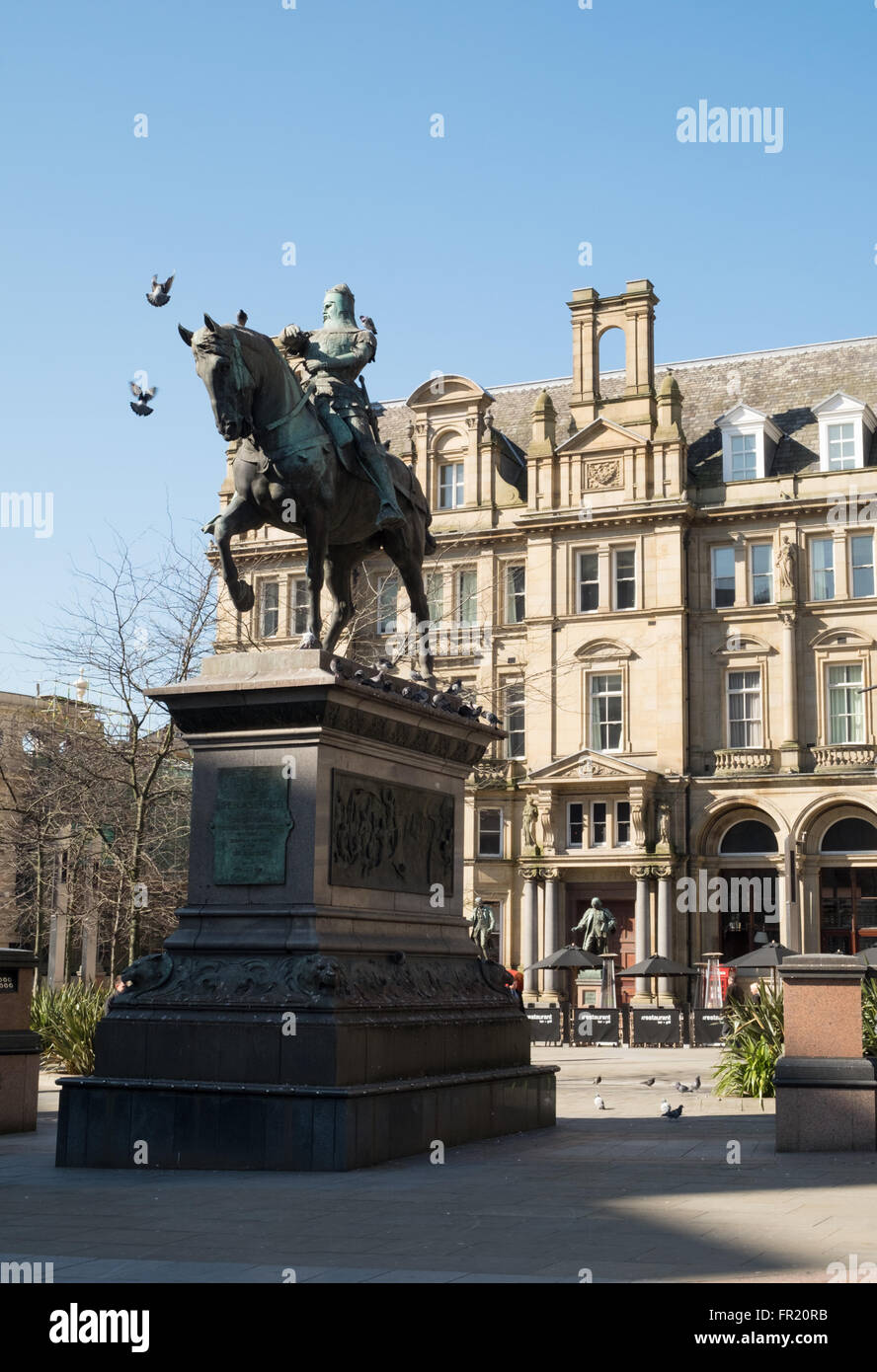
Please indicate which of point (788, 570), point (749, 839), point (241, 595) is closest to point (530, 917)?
point (749, 839)

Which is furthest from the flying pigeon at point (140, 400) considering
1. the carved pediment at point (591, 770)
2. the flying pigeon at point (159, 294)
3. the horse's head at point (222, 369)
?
the carved pediment at point (591, 770)

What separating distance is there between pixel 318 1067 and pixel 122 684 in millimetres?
18396

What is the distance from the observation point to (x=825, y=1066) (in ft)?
44.9

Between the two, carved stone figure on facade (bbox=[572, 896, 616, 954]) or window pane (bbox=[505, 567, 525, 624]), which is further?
window pane (bbox=[505, 567, 525, 624])

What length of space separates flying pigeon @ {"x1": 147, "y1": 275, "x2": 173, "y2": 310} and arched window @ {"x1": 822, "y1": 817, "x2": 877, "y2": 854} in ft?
125

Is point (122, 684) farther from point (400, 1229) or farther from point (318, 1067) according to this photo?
point (400, 1229)

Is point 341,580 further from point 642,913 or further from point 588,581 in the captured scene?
point 588,581

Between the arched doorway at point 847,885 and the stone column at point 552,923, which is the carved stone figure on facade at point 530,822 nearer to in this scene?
the stone column at point 552,923

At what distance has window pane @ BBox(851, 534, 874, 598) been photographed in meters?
54.3

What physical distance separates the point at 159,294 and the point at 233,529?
823 cm

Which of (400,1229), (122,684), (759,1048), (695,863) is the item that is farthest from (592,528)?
(400,1229)

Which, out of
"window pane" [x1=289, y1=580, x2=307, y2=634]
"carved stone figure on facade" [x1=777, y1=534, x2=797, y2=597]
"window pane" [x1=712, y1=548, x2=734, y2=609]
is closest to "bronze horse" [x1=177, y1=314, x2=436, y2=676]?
"carved stone figure on facade" [x1=777, y1=534, x2=797, y2=597]

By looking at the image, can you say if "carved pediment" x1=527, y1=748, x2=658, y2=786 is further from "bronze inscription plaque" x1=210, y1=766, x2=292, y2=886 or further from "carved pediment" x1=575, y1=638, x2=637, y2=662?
"bronze inscription plaque" x1=210, y1=766, x2=292, y2=886

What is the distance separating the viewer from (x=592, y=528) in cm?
5775
